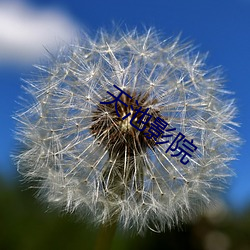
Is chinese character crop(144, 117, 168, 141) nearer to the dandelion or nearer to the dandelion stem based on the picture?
the dandelion

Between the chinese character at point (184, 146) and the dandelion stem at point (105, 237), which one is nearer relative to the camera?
the dandelion stem at point (105, 237)

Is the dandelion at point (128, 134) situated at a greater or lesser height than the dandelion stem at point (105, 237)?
greater

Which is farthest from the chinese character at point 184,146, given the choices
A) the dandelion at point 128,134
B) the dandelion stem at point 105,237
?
the dandelion stem at point 105,237

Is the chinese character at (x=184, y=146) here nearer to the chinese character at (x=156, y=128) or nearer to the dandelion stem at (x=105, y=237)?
the chinese character at (x=156, y=128)

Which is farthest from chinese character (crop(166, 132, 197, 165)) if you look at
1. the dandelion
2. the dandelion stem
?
the dandelion stem

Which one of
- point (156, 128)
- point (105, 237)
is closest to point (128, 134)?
point (156, 128)

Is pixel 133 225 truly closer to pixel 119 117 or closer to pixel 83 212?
pixel 83 212

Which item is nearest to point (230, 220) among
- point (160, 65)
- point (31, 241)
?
point (31, 241)
